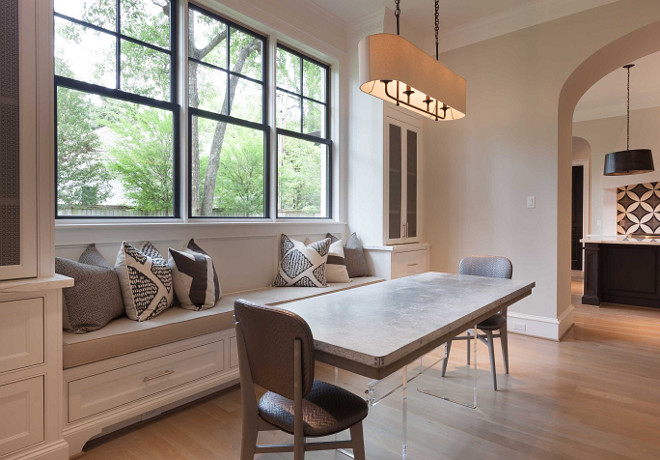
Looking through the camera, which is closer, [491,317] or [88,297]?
[88,297]

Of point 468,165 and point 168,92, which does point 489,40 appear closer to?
point 468,165

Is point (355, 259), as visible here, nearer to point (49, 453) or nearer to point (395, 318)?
point (395, 318)

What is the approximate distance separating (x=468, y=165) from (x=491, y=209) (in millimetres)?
545

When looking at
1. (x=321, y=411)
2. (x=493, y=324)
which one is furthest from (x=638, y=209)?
(x=321, y=411)

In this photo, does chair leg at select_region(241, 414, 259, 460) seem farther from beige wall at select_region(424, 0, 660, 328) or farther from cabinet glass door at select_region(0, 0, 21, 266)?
beige wall at select_region(424, 0, 660, 328)

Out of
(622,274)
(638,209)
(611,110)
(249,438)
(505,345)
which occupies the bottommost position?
(505,345)

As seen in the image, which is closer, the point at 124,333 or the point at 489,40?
the point at 124,333

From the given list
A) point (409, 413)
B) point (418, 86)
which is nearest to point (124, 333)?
point (409, 413)

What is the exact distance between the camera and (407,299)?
77.2 inches

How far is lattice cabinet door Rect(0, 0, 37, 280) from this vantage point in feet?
5.50

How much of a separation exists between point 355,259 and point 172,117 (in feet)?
7.01

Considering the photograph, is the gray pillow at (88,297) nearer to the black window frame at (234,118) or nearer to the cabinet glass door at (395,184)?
the black window frame at (234,118)

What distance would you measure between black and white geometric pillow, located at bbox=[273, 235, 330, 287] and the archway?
2.27 m

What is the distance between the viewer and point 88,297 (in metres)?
2.02
